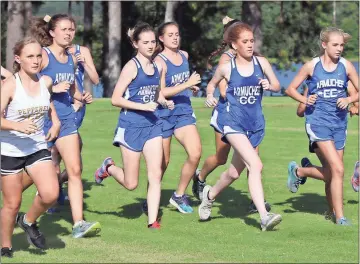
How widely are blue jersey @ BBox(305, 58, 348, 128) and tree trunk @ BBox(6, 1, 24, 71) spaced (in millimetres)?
25709

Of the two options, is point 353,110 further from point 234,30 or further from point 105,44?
point 105,44

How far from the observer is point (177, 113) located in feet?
38.7

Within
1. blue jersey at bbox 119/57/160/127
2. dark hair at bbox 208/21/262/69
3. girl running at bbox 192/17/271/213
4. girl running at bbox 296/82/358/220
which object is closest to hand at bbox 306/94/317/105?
girl running at bbox 296/82/358/220

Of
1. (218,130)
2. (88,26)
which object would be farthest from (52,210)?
(88,26)

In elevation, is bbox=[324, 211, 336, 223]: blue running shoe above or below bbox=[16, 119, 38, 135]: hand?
below

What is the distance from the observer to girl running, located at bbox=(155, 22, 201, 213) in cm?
1168

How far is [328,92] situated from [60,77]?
279 centimetres

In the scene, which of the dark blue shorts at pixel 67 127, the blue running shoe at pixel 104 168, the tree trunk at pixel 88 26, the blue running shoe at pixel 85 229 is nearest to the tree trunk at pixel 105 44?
the tree trunk at pixel 88 26

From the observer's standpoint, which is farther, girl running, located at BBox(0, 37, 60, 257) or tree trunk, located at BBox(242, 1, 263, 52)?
tree trunk, located at BBox(242, 1, 263, 52)

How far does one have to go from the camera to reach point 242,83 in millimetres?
10617

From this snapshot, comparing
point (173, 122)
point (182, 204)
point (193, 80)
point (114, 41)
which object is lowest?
point (114, 41)

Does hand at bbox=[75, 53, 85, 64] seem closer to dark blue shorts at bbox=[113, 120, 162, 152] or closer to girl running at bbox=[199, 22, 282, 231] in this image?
dark blue shorts at bbox=[113, 120, 162, 152]

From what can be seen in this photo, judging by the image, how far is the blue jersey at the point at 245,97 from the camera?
10633 millimetres

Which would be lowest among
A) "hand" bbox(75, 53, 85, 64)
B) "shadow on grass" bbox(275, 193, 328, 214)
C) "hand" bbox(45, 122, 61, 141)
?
"shadow on grass" bbox(275, 193, 328, 214)
